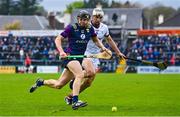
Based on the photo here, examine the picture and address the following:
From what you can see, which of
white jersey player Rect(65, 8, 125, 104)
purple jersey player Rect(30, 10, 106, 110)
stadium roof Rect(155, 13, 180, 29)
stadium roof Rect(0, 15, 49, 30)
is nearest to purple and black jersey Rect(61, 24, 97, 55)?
purple jersey player Rect(30, 10, 106, 110)

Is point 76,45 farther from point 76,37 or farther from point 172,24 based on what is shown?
point 172,24

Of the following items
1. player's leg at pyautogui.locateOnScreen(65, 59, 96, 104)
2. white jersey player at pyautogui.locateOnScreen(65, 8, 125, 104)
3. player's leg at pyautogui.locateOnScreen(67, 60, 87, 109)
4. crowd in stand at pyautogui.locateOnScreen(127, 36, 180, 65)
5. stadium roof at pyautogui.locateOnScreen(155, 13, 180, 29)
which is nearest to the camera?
player's leg at pyautogui.locateOnScreen(67, 60, 87, 109)

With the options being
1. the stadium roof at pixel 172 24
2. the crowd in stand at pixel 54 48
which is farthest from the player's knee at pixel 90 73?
the stadium roof at pixel 172 24

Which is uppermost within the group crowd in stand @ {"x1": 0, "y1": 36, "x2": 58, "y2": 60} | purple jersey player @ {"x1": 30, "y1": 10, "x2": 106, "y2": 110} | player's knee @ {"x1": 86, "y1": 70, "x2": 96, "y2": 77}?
purple jersey player @ {"x1": 30, "y1": 10, "x2": 106, "y2": 110}

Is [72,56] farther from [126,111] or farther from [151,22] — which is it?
[151,22]

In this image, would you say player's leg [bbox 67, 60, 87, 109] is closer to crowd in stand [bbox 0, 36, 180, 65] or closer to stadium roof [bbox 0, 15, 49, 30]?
crowd in stand [bbox 0, 36, 180, 65]

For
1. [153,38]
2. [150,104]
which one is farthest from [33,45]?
[150,104]

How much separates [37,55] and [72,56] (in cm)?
3832

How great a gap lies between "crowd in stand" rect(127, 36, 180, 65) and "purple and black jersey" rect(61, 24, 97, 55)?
32.9 metres

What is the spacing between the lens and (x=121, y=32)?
68688 mm

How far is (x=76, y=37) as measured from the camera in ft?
46.6

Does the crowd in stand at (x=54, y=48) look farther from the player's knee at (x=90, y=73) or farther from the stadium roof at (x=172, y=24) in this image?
the stadium roof at (x=172, y=24)

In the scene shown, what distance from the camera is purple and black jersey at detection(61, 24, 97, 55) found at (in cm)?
1418

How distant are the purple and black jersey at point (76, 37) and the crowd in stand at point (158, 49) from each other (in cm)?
3293
